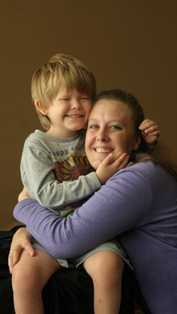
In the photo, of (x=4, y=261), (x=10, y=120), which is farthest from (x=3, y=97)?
(x=4, y=261)

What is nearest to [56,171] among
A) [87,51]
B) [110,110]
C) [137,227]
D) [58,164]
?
[58,164]

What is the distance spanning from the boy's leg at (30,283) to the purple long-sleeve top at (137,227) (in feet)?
0.21

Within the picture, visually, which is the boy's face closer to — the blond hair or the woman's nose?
the blond hair

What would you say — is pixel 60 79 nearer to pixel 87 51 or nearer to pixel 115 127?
pixel 115 127

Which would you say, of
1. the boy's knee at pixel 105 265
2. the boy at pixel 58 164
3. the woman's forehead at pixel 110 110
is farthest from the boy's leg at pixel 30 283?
the woman's forehead at pixel 110 110

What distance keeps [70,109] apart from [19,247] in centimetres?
62

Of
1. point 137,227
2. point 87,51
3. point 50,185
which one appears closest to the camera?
point 137,227

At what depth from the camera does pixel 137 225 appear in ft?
4.68

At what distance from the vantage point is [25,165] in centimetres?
171

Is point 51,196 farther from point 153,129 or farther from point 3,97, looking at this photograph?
point 3,97

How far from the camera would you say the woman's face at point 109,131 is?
1.61 meters

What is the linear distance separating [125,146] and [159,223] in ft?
1.15

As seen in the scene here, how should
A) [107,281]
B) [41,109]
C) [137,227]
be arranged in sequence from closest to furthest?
[107,281]
[137,227]
[41,109]

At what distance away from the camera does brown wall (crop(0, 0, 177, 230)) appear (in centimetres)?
377
